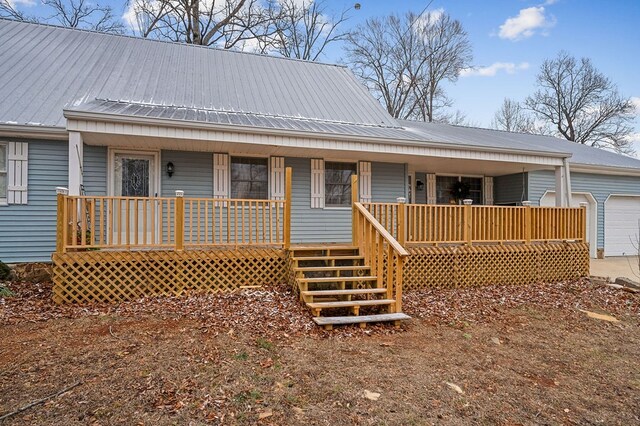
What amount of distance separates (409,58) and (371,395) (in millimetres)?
22625

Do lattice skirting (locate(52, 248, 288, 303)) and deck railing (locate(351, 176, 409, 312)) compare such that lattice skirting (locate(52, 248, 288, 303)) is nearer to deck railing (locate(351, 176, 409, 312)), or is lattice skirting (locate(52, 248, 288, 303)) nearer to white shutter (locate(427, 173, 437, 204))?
deck railing (locate(351, 176, 409, 312))

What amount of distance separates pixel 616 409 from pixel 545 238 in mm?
5164

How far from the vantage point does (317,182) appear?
8.37m

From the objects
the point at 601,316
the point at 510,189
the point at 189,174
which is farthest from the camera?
the point at 510,189

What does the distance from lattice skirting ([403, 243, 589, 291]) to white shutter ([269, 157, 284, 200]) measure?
10.4 feet

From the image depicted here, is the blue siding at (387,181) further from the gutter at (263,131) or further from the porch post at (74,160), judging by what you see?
the porch post at (74,160)

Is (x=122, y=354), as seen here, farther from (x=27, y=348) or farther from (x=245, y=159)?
(x=245, y=159)

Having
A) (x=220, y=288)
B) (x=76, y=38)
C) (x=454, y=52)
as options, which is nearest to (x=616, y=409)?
(x=220, y=288)

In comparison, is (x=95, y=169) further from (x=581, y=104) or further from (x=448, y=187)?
(x=581, y=104)

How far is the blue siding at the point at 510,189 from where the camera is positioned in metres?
10.7

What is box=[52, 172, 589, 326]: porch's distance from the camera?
5047mm

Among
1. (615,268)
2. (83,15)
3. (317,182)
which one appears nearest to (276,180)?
(317,182)

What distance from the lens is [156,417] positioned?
2.54 meters

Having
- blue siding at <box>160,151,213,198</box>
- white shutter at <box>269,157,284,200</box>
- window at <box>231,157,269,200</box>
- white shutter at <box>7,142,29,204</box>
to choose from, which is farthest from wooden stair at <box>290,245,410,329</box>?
white shutter at <box>7,142,29,204</box>
